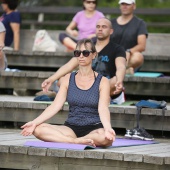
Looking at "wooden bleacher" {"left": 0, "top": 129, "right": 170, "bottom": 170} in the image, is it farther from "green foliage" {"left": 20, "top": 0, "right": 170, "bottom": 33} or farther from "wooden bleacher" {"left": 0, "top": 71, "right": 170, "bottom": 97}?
"green foliage" {"left": 20, "top": 0, "right": 170, "bottom": 33}

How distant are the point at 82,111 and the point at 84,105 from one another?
6cm

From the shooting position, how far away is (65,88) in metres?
9.01

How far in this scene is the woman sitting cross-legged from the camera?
857 cm

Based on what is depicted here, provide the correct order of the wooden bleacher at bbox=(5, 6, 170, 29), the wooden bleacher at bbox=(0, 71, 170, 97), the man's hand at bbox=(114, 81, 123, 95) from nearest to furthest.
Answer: the man's hand at bbox=(114, 81, 123, 95)
the wooden bleacher at bbox=(0, 71, 170, 97)
the wooden bleacher at bbox=(5, 6, 170, 29)

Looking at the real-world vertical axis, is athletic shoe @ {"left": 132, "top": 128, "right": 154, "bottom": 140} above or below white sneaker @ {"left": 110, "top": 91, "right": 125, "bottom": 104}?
below

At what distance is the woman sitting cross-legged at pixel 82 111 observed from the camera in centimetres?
857

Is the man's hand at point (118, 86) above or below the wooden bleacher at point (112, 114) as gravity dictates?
above

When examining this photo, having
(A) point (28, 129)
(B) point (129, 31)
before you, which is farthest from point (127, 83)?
(A) point (28, 129)

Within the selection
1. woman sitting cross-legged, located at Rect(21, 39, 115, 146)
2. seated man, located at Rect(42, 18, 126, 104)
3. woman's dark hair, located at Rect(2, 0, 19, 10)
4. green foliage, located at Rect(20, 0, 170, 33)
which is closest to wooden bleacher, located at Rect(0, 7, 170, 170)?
woman sitting cross-legged, located at Rect(21, 39, 115, 146)

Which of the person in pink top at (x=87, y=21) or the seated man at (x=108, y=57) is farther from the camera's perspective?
the person in pink top at (x=87, y=21)

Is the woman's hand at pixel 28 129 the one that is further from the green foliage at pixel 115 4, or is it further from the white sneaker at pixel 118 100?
the green foliage at pixel 115 4

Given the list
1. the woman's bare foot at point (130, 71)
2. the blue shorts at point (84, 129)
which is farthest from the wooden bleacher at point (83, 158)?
the woman's bare foot at point (130, 71)

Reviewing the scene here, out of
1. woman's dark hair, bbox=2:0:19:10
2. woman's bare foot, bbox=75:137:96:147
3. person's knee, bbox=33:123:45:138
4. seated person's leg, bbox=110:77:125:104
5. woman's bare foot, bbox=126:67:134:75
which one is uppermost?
woman's dark hair, bbox=2:0:19:10

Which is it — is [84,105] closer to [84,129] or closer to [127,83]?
[84,129]
